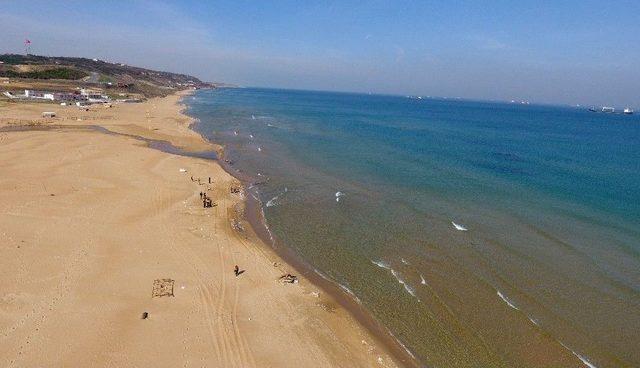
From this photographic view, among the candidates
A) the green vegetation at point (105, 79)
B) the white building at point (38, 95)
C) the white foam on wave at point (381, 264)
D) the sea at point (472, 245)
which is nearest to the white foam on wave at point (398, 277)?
the white foam on wave at point (381, 264)

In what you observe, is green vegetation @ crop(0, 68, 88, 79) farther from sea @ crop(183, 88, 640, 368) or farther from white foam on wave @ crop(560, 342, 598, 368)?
white foam on wave @ crop(560, 342, 598, 368)

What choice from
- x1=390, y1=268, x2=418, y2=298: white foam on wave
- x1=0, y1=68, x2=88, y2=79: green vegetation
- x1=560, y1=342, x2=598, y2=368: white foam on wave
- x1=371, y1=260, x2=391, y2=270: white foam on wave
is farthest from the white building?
x1=560, y1=342, x2=598, y2=368: white foam on wave

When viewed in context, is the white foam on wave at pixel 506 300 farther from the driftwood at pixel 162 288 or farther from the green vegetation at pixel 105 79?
the green vegetation at pixel 105 79

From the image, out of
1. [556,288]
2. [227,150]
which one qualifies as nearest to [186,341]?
[556,288]

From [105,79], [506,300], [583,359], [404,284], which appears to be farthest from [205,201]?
[105,79]

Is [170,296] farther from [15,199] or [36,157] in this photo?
[36,157]
